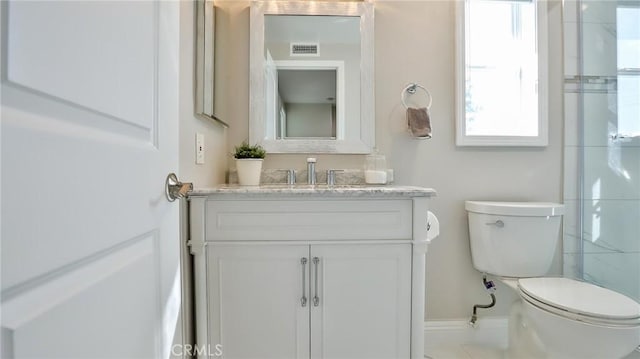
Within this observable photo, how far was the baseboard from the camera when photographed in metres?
1.67

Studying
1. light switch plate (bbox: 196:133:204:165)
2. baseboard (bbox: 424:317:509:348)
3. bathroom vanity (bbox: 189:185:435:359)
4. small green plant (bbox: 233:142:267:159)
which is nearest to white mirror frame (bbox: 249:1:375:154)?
small green plant (bbox: 233:142:267:159)

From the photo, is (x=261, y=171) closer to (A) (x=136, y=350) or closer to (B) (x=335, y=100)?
(B) (x=335, y=100)

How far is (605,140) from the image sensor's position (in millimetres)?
1608

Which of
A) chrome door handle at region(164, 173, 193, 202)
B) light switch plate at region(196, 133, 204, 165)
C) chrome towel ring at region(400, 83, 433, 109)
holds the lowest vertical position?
chrome door handle at region(164, 173, 193, 202)

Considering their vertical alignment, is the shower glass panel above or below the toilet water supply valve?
above

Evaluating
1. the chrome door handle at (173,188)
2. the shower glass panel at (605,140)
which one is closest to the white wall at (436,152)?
the shower glass panel at (605,140)

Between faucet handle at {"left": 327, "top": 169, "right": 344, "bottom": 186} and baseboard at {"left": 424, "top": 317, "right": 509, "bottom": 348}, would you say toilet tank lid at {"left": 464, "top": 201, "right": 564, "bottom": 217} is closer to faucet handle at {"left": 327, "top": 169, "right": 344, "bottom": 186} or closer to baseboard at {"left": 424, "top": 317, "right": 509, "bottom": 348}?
baseboard at {"left": 424, "top": 317, "right": 509, "bottom": 348}

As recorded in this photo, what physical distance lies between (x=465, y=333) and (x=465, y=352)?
104 mm

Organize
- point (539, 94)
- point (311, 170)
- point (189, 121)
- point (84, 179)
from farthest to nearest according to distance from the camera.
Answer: point (539, 94) → point (311, 170) → point (189, 121) → point (84, 179)

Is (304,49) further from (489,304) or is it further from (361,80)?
(489,304)

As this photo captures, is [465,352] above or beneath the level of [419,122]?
beneath

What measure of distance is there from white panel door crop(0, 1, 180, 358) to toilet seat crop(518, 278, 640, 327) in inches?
53.4

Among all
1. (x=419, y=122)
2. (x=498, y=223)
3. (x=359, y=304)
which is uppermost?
(x=419, y=122)

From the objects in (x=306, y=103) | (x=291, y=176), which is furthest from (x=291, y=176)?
(x=306, y=103)
